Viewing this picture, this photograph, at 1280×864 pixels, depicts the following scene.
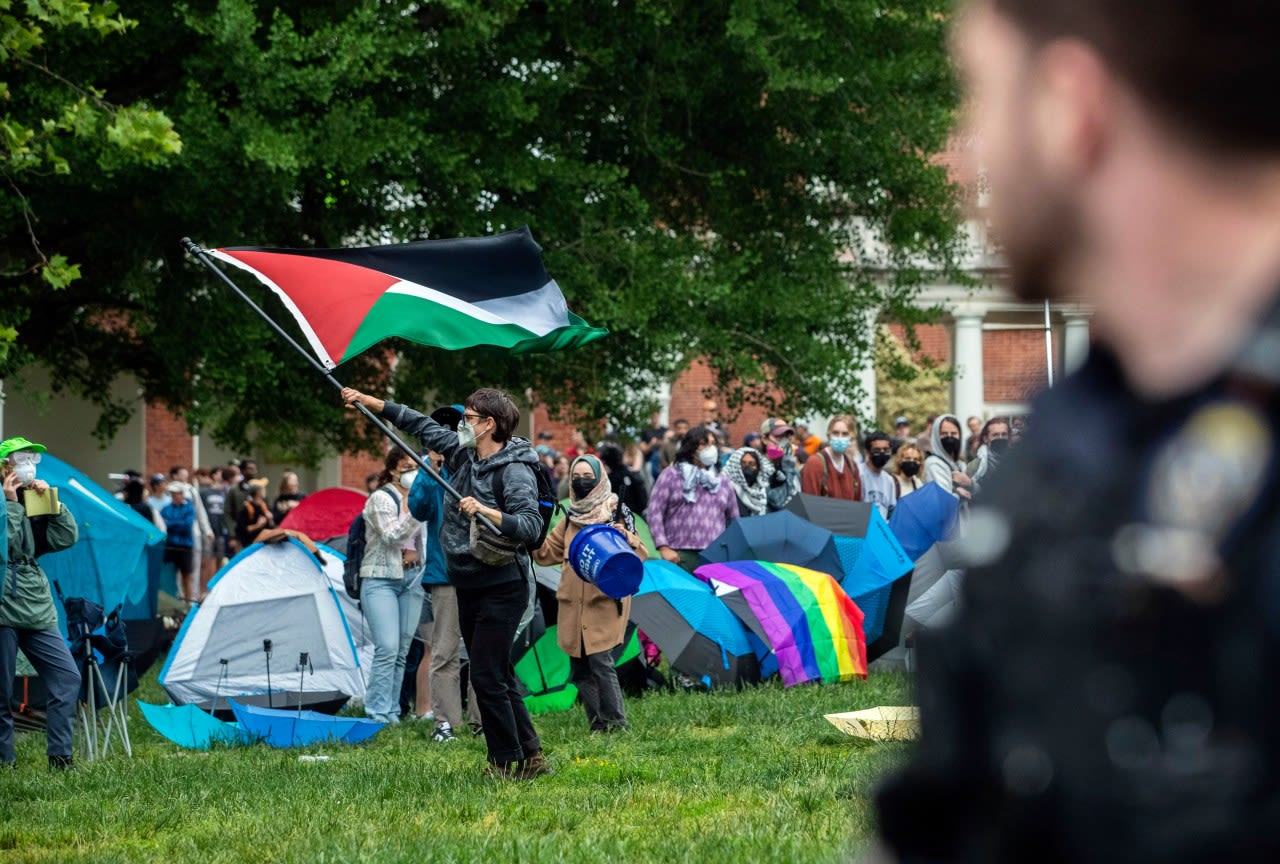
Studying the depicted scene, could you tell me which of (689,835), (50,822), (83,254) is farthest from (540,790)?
(83,254)

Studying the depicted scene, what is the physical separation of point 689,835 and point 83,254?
14060mm

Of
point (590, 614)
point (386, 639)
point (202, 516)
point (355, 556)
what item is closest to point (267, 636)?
point (355, 556)

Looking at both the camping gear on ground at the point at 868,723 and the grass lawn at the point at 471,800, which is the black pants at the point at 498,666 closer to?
the grass lawn at the point at 471,800

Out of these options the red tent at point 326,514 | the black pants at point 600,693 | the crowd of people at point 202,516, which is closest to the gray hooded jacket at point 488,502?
the black pants at point 600,693

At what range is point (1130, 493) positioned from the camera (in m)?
1.11

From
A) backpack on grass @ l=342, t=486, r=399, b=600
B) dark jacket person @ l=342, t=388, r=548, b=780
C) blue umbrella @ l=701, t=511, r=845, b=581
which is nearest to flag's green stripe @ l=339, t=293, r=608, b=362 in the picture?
dark jacket person @ l=342, t=388, r=548, b=780

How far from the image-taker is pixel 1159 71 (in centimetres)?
113

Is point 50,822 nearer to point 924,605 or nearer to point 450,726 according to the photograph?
point 450,726

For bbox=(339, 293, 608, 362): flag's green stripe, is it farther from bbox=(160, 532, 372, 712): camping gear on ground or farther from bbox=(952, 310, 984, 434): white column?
bbox=(952, 310, 984, 434): white column

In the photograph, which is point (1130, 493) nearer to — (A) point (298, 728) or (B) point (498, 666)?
(B) point (498, 666)

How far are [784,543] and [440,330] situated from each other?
A: 5.52 metres

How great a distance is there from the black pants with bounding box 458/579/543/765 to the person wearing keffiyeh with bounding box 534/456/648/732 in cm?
194

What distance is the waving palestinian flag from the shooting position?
9.78 meters

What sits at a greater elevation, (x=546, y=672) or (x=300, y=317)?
(x=300, y=317)
